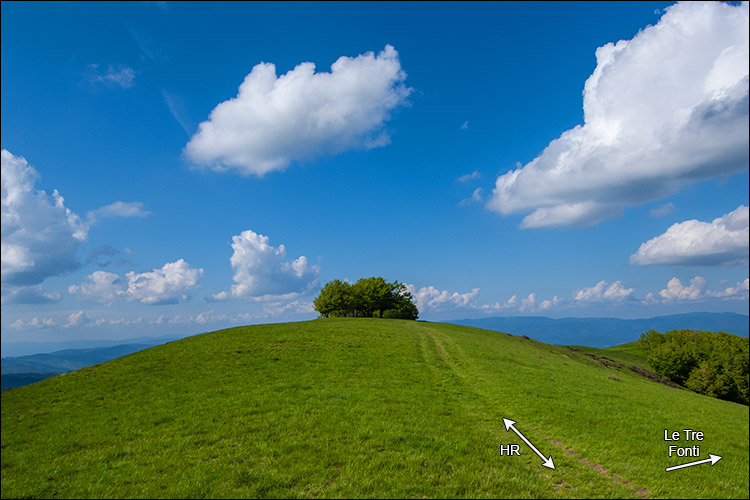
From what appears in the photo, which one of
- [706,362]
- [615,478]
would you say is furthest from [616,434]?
[706,362]

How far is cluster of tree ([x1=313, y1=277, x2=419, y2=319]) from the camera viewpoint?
3957 inches

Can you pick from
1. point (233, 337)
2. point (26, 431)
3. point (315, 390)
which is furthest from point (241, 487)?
point (233, 337)

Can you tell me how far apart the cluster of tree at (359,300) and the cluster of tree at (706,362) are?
6795 centimetres

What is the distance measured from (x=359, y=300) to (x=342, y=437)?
88.8 metres

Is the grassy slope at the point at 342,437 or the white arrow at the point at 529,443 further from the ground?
the white arrow at the point at 529,443

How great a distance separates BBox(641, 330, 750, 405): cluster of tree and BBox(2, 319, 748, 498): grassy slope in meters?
78.0

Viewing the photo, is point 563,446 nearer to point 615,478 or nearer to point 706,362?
point 615,478

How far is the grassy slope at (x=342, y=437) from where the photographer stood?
9789mm

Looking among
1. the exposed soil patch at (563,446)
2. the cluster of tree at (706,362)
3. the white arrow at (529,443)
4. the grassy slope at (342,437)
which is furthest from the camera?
the cluster of tree at (706,362)

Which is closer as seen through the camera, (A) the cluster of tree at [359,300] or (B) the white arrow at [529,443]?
(B) the white arrow at [529,443]

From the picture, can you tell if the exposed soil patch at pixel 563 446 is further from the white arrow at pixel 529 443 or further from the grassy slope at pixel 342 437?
the white arrow at pixel 529 443

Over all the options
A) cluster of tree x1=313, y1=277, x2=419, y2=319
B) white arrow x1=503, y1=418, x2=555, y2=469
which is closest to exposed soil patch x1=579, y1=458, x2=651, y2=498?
white arrow x1=503, y1=418, x2=555, y2=469

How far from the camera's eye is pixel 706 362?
80.4 m

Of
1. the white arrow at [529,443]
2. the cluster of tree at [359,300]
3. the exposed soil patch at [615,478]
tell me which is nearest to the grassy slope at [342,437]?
the exposed soil patch at [615,478]
